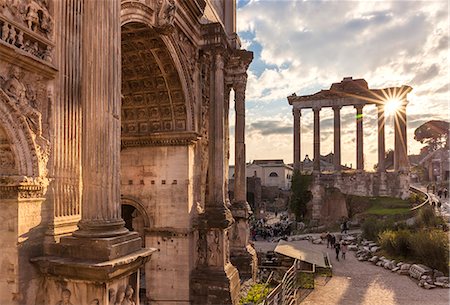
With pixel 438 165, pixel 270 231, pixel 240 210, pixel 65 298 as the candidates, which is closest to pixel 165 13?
pixel 65 298

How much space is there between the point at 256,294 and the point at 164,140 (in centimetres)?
612

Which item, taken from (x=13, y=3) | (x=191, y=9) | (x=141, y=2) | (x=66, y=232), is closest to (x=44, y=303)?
(x=66, y=232)

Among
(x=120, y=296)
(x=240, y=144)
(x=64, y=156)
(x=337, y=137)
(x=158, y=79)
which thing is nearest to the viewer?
(x=120, y=296)

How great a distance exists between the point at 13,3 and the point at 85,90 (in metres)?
1.36

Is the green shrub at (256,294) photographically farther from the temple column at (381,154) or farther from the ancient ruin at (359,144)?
the temple column at (381,154)

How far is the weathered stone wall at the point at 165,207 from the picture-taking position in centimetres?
1048

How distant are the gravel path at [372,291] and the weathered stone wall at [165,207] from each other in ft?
16.4

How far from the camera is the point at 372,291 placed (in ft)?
45.2

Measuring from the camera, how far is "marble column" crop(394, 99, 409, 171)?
36.8m

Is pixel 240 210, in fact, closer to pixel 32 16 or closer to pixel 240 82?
pixel 240 82

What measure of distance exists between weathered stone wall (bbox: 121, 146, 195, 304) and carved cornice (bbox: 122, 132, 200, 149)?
15cm

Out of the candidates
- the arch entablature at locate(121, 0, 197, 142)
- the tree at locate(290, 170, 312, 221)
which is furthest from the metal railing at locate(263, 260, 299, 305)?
the tree at locate(290, 170, 312, 221)

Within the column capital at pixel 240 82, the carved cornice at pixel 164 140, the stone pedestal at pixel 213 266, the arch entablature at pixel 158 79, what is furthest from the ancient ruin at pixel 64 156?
the column capital at pixel 240 82

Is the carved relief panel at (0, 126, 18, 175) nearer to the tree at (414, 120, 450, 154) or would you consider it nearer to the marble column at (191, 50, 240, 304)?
the marble column at (191, 50, 240, 304)
